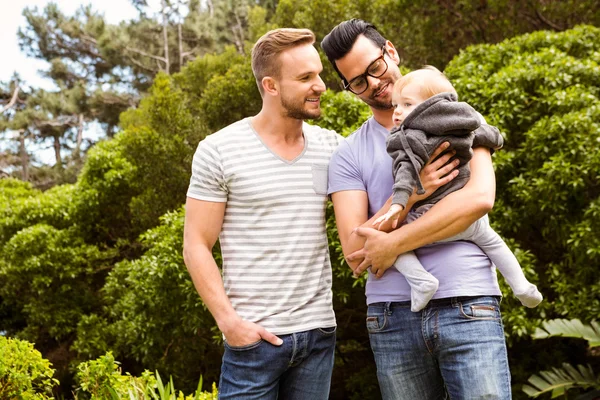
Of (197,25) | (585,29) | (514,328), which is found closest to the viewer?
(514,328)

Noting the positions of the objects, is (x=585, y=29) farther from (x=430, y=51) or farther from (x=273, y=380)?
(x=273, y=380)

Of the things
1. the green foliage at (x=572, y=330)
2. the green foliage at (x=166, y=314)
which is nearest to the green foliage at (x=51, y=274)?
the green foliage at (x=166, y=314)

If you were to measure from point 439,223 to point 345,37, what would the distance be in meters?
0.83

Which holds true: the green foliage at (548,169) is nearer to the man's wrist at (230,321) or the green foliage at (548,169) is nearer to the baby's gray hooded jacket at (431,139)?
the baby's gray hooded jacket at (431,139)

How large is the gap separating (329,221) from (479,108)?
1820 mm

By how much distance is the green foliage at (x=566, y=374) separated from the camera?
519 cm

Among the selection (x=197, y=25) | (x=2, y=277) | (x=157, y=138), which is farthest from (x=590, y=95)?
(x=197, y=25)

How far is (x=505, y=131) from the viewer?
6000 mm

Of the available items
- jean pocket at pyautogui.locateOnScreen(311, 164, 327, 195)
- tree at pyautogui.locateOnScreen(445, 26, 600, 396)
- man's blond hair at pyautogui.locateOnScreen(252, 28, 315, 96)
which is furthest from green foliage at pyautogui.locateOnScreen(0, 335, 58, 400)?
tree at pyautogui.locateOnScreen(445, 26, 600, 396)

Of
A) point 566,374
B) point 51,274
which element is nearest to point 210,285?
point 566,374

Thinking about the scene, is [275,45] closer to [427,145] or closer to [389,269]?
[427,145]

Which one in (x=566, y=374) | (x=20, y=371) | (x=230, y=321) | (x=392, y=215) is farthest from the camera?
(x=566, y=374)

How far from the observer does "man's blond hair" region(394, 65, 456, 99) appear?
2320 millimetres

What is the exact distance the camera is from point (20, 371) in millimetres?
3906
